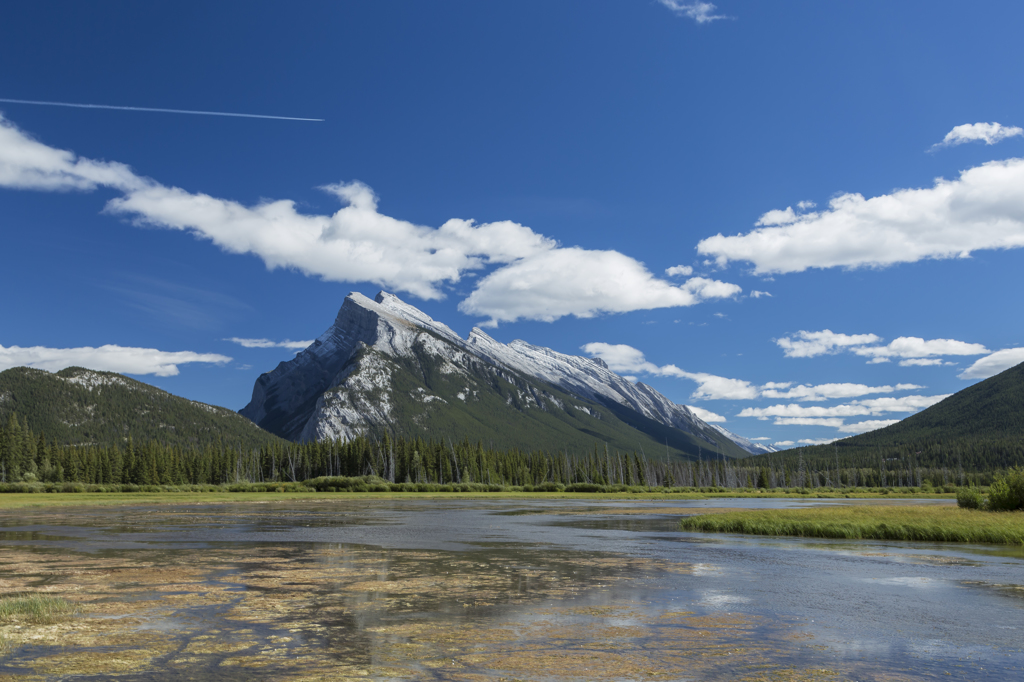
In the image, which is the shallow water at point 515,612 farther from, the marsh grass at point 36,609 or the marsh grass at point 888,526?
the marsh grass at point 888,526

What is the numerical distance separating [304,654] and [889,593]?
21020 mm

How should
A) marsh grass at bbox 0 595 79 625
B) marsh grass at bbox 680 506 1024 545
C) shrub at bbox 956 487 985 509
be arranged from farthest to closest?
1. shrub at bbox 956 487 985 509
2. marsh grass at bbox 680 506 1024 545
3. marsh grass at bbox 0 595 79 625

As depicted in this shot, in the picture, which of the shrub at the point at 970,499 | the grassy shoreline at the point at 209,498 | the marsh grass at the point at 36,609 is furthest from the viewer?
the grassy shoreline at the point at 209,498

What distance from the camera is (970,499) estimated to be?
67.8 meters

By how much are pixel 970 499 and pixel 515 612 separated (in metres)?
66.0

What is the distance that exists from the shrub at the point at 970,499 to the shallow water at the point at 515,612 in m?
28.5

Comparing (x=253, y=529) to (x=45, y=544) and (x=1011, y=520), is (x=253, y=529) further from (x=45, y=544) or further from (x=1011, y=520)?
(x=1011, y=520)

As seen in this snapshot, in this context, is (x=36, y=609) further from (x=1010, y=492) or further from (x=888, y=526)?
(x=1010, y=492)

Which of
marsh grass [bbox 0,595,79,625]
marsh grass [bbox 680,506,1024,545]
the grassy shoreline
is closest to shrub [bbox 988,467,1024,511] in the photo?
marsh grass [bbox 680,506,1024,545]

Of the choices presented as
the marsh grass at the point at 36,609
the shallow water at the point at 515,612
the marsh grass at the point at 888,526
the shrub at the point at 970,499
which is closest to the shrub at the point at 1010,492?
the marsh grass at the point at 888,526

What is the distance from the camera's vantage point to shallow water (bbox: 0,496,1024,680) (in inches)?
584

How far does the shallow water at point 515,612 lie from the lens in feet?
48.7

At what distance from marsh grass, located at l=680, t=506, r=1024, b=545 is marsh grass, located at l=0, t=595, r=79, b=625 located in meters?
47.9

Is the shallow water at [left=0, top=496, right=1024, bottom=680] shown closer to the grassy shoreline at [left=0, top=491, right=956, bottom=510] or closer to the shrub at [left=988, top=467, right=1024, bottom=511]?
the shrub at [left=988, top=467, right=1024, bottom=511]
